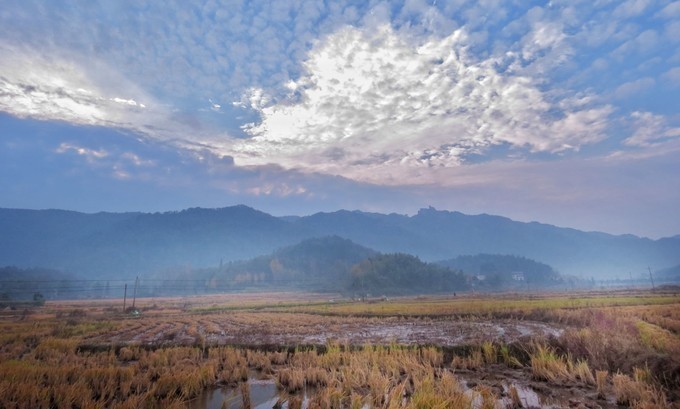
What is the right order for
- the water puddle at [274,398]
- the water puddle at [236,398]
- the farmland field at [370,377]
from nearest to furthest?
the farmland field at [370,377] < the water puddle at [274,398] < the water puddle at [236,398]

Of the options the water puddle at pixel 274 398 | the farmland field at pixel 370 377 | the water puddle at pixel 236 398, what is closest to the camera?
the farmland field at pixel 370 377

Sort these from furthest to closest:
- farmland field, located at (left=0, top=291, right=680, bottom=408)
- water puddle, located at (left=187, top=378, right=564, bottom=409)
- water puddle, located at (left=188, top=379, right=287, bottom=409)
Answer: water puddle, located at (left=188, top=379, right=287, bottom=409), water puddle, located at (left=187, top=378, right=564, bottom=409), farmland field, located at (left=0, top=291, right=680, bottom=408)

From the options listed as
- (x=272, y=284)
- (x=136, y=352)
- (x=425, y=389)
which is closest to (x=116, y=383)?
(x=136, y=352)

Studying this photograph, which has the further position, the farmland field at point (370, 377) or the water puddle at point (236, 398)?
the water puddle at point (236, 398)

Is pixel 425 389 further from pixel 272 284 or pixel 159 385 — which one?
pixel 272 284

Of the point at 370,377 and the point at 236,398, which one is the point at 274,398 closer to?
the point at 236,398

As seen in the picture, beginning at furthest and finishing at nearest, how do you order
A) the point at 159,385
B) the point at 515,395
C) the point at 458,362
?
the point at 458,362 < the point at 159,385 < the point at 515,395

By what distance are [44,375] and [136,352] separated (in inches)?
238

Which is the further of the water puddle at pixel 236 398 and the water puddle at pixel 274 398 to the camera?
the water puddle at pixel 236 398

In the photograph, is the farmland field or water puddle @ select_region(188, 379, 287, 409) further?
water puddle @ select_region(188, 379, 287, 409)

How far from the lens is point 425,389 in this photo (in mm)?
9602

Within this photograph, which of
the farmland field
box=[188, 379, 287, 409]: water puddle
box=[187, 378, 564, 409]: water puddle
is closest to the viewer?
the farmland field

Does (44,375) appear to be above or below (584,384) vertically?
above

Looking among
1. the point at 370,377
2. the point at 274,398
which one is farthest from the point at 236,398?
the point at 370,377
